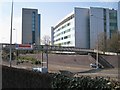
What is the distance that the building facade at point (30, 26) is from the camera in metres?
138

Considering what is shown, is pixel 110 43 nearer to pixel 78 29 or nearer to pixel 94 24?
pixel 94 24

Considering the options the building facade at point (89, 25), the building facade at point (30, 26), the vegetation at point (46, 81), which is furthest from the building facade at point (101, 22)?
the vegetation at point (46, 81)

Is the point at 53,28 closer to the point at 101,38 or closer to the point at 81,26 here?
the point at 81,26

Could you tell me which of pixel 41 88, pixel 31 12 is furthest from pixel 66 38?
pixel 41 88

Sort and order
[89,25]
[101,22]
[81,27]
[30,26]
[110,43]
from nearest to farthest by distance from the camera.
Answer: [110,43] → [81,27] → [89,25] → [101,22] → [30,26]

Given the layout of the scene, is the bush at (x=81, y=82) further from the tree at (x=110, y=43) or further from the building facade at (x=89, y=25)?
the building facade at (x=89, y=25)

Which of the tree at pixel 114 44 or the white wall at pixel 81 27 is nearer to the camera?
the tree at pixel 114 44

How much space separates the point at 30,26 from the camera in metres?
141

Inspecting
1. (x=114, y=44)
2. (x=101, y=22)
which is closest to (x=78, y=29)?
(x=101, y=22)

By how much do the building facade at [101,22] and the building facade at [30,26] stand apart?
36.7 metres

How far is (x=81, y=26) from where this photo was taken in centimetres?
10981

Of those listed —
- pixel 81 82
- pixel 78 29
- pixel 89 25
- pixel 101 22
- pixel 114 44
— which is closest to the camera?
pixel 81 82

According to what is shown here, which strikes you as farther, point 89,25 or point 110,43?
point 89,25

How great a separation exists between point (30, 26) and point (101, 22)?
42.0 meters
